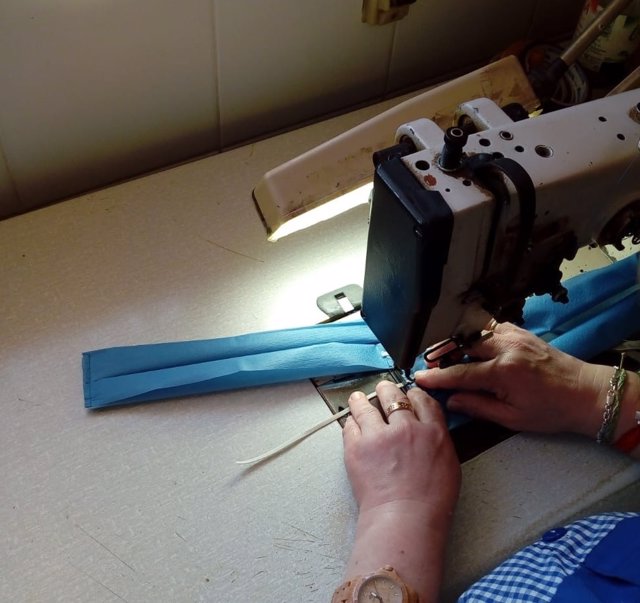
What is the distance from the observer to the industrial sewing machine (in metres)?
0.72

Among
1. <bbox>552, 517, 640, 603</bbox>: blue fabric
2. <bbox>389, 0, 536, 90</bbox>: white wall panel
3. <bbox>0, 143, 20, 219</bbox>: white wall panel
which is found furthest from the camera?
<bbox>389, 0, 536, 90</bbox>: white wall panel

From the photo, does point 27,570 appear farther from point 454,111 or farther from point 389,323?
point 454,111

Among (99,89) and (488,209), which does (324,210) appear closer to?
(488,209)

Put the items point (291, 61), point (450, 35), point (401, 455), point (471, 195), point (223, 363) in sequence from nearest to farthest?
point (471, 195) → point (401, 455) → point (223, 363) → point (291, 61) → point (450, 35)

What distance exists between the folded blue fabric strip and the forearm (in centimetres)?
25

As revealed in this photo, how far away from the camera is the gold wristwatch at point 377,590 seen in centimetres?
82

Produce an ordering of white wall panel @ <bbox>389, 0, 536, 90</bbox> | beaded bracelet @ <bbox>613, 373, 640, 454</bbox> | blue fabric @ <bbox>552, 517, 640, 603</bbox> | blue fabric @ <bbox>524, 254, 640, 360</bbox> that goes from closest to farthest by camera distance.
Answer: blue fabric @ <bbox>552, 517, 640, 603</bbox>
beaded bracelet @ <bbox>613, 373, 640, 454</bbox>
blue fabric @ <bbox>524, 254, 640, 360</bbox>
white wall panel @ <bbox>389, 0, 536, 90</bbox>

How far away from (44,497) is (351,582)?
1.39 feet

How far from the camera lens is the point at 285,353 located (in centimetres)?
107

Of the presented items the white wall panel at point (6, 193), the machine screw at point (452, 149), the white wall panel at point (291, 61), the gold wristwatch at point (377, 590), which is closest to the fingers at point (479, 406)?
the gold wristwatch at point (377, 590)

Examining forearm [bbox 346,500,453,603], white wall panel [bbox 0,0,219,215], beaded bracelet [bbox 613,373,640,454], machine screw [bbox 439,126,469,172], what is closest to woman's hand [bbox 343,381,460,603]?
forearm [bbox 346,500,453,603]

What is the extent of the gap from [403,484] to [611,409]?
0.32 metres

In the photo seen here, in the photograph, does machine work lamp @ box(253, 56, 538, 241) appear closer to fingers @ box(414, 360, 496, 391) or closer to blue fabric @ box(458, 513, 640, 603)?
fingers @ box(414, 360, 496, 391)

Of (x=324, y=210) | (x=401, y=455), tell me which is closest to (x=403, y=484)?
(x=401, y=455)
